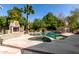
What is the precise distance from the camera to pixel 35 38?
17.4ft

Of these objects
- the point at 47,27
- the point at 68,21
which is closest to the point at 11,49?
the point at 47,27

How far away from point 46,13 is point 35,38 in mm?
562

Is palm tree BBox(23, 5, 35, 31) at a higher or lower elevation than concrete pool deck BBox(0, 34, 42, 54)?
higher

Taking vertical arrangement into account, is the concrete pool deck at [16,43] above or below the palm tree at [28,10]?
below

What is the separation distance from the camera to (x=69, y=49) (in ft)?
17.0

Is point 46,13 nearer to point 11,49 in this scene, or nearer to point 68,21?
point 68,21

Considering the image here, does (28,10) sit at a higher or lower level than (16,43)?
higher
